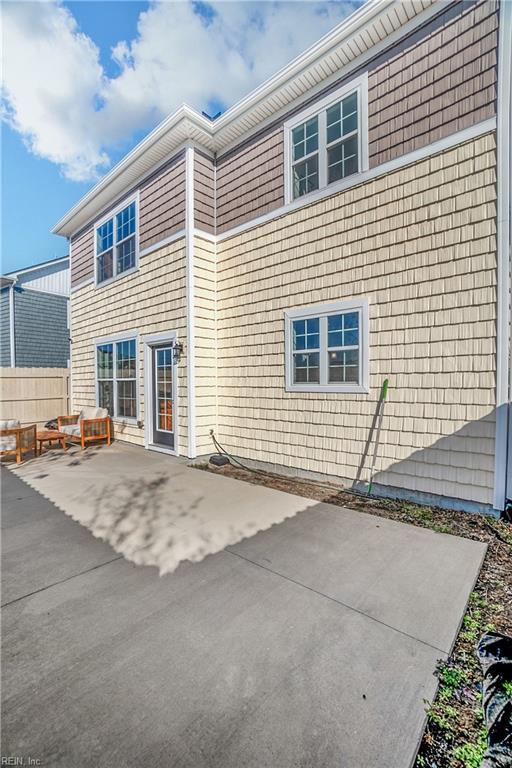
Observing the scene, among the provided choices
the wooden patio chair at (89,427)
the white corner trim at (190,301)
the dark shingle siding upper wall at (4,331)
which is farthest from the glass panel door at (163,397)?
the dark shingle siding upper wall at (4,331)

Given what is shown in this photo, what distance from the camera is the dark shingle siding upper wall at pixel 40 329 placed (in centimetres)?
1307

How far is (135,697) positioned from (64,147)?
11991 millimetres

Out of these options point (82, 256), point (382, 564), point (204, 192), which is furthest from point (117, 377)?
point (382, 564)

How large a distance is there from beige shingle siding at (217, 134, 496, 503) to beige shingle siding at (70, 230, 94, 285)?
546cm

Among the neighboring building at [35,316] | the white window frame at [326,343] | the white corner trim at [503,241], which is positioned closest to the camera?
the white corner trim at [503,241]

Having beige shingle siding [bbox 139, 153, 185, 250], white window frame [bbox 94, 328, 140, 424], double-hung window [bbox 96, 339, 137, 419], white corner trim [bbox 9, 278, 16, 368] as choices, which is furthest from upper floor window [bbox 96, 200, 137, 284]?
white corner trim [bbox 9, 278, 16, 368]

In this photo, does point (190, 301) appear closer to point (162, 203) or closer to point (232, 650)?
point (162, 203)

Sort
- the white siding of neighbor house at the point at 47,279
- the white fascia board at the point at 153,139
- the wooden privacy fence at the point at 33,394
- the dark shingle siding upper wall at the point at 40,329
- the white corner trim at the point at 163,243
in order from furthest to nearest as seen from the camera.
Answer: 1. the white siding of neighbor house at the point at 47,279
2. the dark shingle siding upper wall at the point at 40,329
3. the wooden privacy fence at the point at 33,394
4. the white corner trim at the point at 163,243
5. the white fascia board at the point at 153,139

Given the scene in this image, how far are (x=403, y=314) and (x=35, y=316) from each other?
14.2 metres

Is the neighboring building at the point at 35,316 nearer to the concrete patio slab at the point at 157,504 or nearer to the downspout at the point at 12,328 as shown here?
the downspout at the point at 12,328

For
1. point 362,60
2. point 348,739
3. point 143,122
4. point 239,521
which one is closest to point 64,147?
point 143,122

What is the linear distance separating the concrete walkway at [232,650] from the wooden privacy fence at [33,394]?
7.32 meters

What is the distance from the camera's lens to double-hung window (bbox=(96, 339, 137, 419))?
25.6 ft

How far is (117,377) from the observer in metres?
8.25
